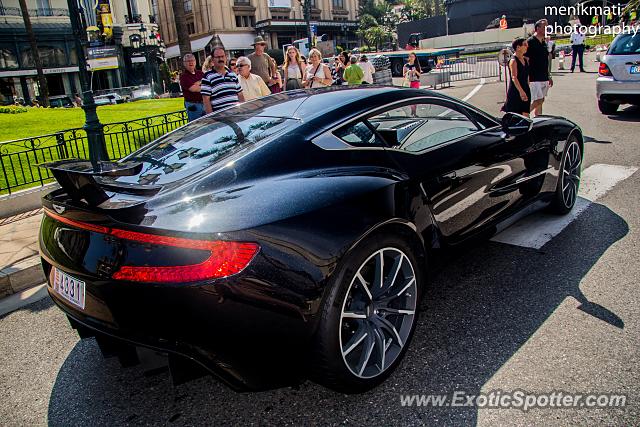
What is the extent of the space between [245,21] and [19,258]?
2877 inches

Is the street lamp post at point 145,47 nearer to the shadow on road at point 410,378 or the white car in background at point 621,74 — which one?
the white car in background at point 621,74

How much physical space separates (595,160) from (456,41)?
169 feet

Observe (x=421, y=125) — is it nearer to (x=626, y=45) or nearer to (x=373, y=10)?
(x=626, y=45)

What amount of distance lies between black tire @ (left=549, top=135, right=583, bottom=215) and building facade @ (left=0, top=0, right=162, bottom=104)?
41716mm

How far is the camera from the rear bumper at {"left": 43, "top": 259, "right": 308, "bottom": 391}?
2.08m

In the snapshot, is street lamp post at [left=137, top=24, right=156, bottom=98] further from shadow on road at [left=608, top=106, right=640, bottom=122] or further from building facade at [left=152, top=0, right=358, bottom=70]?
shadow on road at [left=608, top=106, right=640, bottom=122]

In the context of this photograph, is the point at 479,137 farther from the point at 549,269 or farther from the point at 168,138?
the point at 168,138

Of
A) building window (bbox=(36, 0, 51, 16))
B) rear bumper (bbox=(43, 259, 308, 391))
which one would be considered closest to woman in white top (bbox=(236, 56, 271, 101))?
rear bumper (bbox=(43, 259, 308, 391))

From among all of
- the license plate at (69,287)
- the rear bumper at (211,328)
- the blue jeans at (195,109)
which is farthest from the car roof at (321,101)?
the blue jeans at (195,109)

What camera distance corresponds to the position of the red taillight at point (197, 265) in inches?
81.4

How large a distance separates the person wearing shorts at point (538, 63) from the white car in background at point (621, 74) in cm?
193

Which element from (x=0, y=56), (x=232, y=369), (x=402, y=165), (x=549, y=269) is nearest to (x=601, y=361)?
(x=549, y=269)

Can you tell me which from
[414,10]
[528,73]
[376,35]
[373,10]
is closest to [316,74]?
[528,73]

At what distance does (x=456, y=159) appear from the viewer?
11.1 ft
